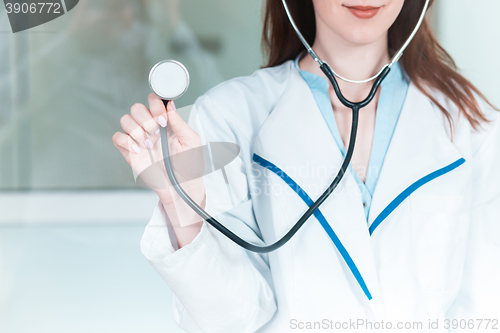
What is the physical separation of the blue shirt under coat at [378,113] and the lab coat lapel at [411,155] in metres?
0.02

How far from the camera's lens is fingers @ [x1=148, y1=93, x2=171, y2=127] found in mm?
409

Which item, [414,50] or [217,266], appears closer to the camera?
[217,266]

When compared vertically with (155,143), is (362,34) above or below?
above

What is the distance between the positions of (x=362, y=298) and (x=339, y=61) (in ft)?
1.25

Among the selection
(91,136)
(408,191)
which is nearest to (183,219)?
(408,191)

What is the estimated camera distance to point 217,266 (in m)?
0.51

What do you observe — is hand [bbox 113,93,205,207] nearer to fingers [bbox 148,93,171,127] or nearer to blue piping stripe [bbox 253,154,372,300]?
fingers [bbox 148,93,171,127]

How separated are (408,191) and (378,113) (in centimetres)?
14

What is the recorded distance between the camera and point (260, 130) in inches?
23.2

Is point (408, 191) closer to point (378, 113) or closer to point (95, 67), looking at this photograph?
point (378, 113)

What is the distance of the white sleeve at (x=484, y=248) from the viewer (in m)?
0.59

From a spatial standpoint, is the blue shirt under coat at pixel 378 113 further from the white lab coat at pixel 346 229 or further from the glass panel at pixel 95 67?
the glass panel at pixel 95 67

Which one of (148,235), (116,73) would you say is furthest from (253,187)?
(116,73)

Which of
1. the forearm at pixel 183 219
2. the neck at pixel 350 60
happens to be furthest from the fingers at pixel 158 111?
the neck at pixel 350 60
